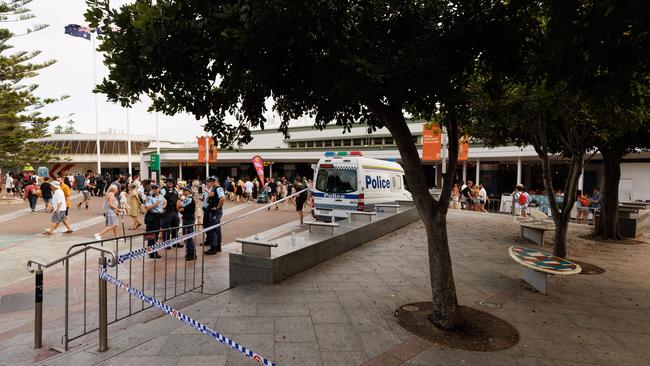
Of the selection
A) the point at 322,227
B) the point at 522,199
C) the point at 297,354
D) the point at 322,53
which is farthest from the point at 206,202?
the point at 522,199

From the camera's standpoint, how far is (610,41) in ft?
13.5

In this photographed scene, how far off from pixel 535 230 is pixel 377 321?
7.95 m

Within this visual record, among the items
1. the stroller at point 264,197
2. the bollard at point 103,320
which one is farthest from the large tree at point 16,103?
the bollard at point 103,320

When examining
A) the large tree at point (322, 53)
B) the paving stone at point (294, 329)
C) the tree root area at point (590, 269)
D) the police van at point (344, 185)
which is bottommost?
the tree root area at point (590, 269)

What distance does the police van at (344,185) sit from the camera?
12758 millimetres

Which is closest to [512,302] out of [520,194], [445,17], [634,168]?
[445,17]

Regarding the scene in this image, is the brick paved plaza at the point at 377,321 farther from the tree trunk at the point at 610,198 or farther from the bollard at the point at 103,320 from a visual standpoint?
the tree trunk at the point at 610,198

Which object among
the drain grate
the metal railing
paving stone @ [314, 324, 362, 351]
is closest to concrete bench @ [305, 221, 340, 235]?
the metal railing

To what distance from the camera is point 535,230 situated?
1102cm

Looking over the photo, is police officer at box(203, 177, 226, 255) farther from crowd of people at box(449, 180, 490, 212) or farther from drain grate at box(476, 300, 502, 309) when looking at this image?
crowd of people at box(449, 180, 490, 212)

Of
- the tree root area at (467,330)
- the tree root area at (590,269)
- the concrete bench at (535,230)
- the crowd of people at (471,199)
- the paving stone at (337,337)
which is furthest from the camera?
the crowd of people at (471,199)

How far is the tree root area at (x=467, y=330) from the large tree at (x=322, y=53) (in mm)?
173

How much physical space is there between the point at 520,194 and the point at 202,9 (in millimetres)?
17136

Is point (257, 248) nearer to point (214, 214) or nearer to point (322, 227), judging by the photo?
point (322, 227)
